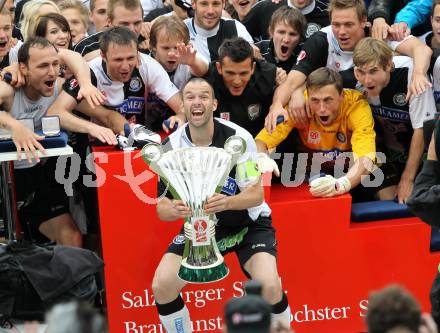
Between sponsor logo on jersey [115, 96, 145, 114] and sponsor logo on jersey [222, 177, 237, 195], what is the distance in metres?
1.19

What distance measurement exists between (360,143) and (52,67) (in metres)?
1.99

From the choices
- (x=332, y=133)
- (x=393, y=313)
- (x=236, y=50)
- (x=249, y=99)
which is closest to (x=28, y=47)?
(x=236, y=50)

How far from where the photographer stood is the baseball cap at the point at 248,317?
3324mm

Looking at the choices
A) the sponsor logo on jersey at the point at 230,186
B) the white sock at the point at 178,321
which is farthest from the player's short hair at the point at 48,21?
the white sock at the point at 178,321

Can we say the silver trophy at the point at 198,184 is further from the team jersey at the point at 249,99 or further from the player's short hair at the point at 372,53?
the player's short hair at the point at 372,53

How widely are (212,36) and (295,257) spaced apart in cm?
186

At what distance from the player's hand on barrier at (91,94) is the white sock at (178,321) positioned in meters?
1.41

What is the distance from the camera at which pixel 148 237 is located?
639 centimetres

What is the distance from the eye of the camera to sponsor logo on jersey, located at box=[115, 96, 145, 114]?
675cm

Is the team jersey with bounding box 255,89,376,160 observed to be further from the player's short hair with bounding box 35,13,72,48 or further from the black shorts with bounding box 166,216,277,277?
the player's short hair with bounding box 35,13,72,48

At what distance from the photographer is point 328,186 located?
6.44 metres

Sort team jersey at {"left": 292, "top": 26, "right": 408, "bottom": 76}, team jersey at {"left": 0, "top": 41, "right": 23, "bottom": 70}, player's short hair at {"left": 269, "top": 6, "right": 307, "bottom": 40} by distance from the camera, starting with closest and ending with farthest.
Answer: team jersey at {"left": 0, "top": 41, "right": 23, "bottom": 70} → team jersey at {"left": 292, "top": 26, "right": 408, "bottom": 76} → player's short hair at {"left": 269, "top": 6, "right": 307, "bottom": 40}

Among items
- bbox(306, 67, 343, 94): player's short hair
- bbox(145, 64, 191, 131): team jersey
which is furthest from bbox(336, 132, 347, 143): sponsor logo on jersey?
bbox(145, 64, 191, 131): team jersey

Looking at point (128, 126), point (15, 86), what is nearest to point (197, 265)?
point (128, 126)
